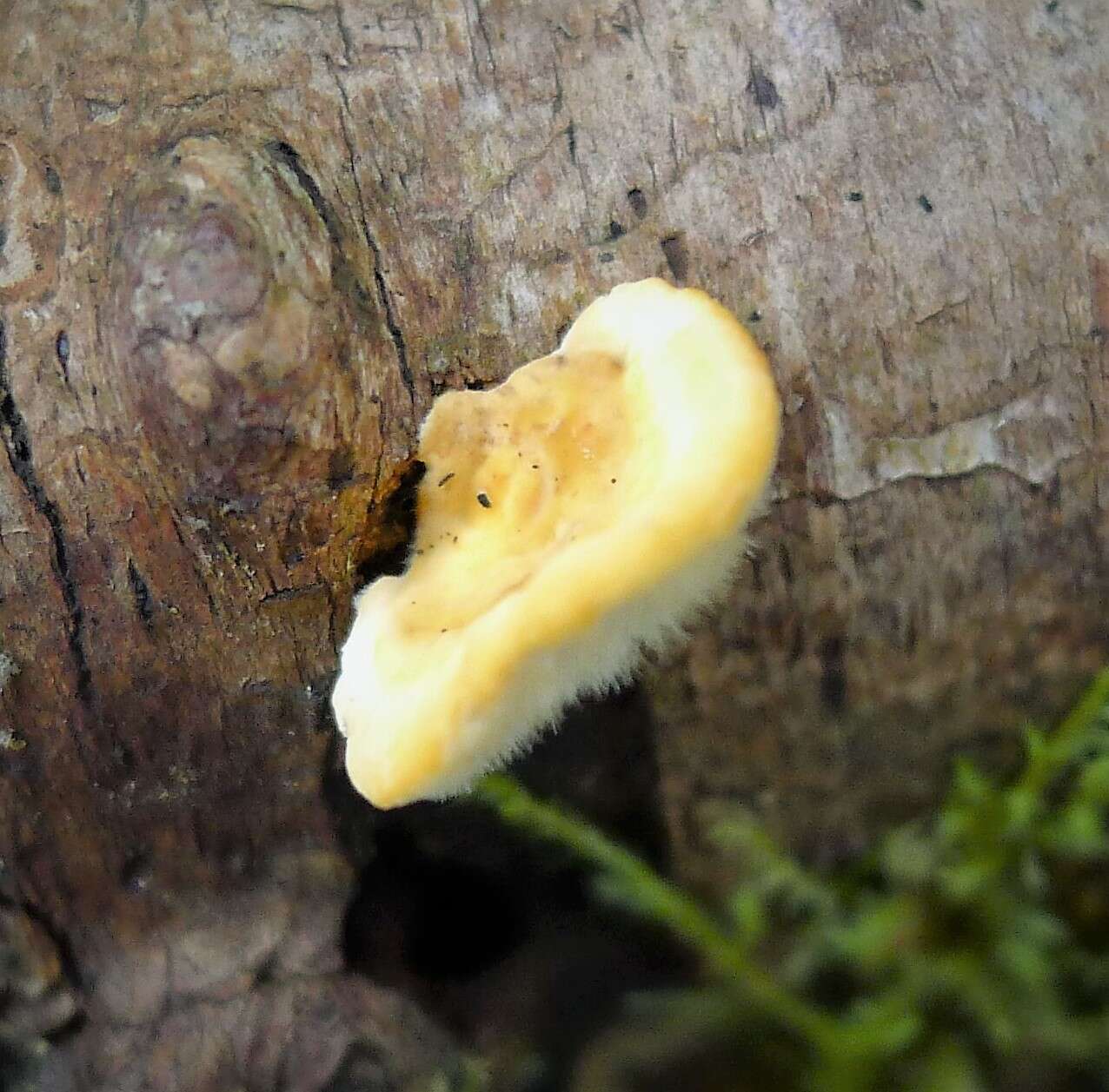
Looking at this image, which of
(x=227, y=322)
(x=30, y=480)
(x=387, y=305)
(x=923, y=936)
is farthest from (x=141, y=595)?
(x=923, y=936)

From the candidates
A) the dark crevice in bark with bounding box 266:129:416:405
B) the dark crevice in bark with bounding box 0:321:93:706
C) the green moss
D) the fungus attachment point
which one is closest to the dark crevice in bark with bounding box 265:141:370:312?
the dark crevice in bark with bounding box 266:129:416:405

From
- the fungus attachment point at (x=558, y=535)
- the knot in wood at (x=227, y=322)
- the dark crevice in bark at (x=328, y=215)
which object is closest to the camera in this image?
the fungus attachment point at (x=558, y=535)

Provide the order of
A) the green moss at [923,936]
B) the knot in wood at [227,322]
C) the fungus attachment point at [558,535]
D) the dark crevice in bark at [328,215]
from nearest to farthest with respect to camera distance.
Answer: the fungus attachment point at [558,535]
the knot in wood at [227,322]
the dark crevice in bark at [328,215]
the green moss at [923,936]

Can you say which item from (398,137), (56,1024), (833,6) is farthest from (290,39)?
(56,1024)

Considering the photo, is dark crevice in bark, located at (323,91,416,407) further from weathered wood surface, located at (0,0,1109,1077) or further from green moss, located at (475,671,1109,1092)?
green moss, located at (475,671,1109,1092)

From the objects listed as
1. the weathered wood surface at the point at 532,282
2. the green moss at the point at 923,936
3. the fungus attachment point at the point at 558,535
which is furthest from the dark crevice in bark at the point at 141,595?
the green moss at the point at 923,936

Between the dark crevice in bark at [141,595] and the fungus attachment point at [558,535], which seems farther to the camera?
the dark crevice in bark at [141,595]

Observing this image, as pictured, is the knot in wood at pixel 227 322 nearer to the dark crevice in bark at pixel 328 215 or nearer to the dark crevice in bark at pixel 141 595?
the dark crevice in bark at pixel 328 215
